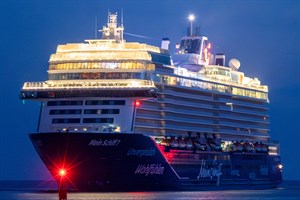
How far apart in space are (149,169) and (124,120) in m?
4.89

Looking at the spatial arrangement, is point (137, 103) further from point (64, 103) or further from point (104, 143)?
point (64, 103)

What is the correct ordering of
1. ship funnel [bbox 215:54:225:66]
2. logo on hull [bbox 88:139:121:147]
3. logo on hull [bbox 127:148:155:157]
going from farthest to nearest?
ship funnel [bbox 215:54:225:66]
logo on hull [bbox 127:148:155:157]
logo on hull [bbox 88:139:121:147]

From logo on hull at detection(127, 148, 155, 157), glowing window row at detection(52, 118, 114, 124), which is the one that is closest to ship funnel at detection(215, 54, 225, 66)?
logo on hull at detection(127, 148, 155, 157)

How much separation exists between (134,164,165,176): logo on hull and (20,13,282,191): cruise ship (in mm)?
88

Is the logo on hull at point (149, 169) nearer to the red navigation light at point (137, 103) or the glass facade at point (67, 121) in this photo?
the red navigation light at point (137, 103)

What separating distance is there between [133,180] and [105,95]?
7.70m

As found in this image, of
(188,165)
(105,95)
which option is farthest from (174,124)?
(105,95)

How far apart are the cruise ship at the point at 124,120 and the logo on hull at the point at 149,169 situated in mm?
88

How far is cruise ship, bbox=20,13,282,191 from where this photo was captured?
267 ft

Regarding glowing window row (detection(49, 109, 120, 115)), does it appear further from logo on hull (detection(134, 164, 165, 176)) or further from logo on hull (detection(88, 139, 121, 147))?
logo on hull (detection(134, 164, 165, 176))

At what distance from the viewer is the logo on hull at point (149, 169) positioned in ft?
270

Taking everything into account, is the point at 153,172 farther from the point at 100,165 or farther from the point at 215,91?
the point at 215,91

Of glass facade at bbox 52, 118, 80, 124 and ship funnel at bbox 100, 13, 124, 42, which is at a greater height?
ship funnel at bbox 100, 13, 124, 42

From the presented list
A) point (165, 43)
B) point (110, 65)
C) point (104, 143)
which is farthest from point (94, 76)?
point (165, 43)
